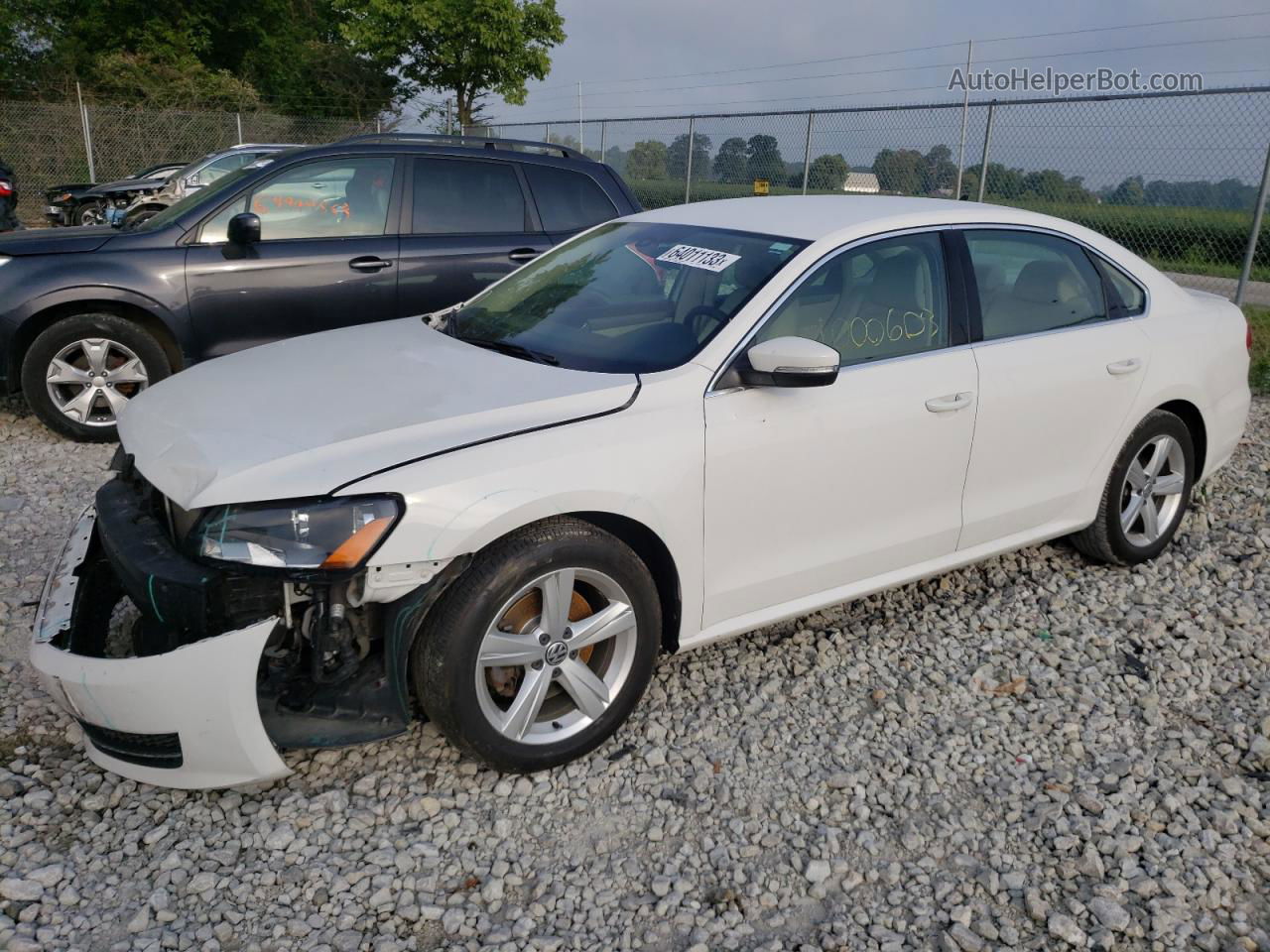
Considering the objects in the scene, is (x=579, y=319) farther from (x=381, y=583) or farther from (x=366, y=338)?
(x=381, y=583)

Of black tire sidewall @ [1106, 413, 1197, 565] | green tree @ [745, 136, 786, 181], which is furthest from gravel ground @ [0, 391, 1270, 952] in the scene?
green tree @ [745, 136, 786, 181]

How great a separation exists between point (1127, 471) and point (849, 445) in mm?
1737

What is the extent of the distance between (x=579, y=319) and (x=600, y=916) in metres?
2.00

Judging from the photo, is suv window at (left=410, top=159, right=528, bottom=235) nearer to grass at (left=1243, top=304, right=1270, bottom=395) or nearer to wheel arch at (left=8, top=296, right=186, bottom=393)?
wheel arch at (left=8, top=296, right=186, bottom=393)

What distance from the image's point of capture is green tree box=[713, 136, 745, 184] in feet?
44.8

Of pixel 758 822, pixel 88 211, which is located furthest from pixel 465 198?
pixel 88 211

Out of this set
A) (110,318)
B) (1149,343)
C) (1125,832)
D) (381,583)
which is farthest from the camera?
(110,318)

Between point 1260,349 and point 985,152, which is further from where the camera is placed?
point 985,152

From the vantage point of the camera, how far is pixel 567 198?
7.10 metres

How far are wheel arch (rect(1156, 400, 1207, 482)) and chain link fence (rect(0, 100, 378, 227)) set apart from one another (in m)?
18.1

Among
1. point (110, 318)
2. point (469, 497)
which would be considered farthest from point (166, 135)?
point (469, 497)

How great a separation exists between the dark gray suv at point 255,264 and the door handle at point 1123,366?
153 inches

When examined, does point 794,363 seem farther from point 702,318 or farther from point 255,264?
point 255,264

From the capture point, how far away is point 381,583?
267cm
